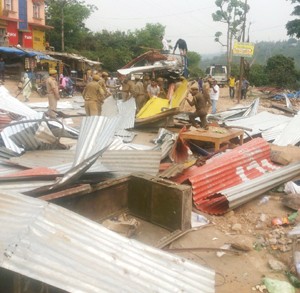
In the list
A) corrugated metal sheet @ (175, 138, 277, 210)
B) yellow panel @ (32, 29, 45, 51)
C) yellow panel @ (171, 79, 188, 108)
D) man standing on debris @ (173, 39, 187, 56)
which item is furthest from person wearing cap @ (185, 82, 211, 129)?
yellow panel @ (32, 29, 45, 51)

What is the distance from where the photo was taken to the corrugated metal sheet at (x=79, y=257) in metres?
2.26

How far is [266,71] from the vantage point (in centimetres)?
3462

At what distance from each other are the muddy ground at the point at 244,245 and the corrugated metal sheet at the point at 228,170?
0.46 m

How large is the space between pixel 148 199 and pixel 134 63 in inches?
360

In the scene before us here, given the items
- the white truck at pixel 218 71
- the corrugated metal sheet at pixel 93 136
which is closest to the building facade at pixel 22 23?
the white truck at pixel 218 71

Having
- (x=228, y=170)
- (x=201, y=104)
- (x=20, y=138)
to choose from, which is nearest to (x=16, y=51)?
(x=201, y=104)

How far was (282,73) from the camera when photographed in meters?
30.8

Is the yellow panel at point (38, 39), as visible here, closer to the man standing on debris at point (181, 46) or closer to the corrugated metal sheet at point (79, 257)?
the man standing on debris at point (181, 46)

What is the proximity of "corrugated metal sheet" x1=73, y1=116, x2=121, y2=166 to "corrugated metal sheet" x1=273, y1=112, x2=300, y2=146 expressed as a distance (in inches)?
216

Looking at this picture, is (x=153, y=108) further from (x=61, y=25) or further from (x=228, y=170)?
(x=61, y=25)

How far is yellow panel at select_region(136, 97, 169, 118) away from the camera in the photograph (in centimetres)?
1012

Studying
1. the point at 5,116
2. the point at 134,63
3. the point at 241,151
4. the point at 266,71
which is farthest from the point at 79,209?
the point at 266,71

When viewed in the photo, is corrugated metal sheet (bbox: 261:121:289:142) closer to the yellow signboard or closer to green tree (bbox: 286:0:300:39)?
the yellow signboard

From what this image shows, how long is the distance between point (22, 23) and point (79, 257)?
30965 mm
